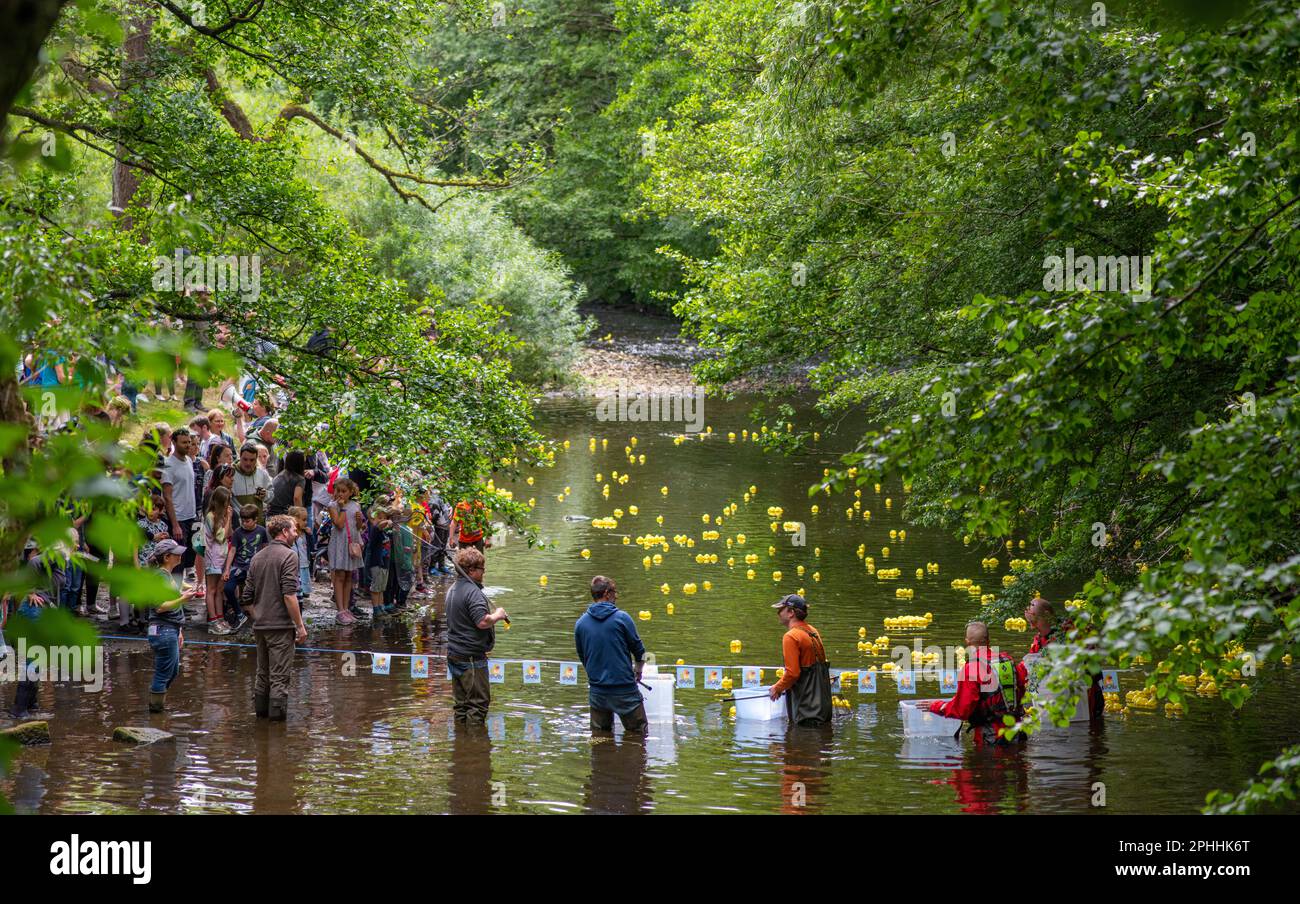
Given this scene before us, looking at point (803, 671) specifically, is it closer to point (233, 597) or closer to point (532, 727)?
Answer: point (532, 727)

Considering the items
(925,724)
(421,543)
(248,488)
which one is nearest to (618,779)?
(925,724)

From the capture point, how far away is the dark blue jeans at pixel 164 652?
40.8 ft

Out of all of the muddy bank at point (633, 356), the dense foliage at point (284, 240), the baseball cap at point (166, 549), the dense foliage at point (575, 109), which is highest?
the dense foliage at point (575, 109)

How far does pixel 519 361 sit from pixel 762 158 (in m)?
26.0

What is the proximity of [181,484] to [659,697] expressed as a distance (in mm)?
6708

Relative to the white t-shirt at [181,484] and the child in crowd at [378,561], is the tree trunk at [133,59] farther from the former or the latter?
the child in crowd at [378,561]

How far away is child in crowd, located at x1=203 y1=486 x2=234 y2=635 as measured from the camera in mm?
15844

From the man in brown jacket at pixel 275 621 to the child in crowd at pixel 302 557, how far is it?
343 centimetres

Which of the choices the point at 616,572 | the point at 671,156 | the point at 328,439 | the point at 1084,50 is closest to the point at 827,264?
the point at 616,572

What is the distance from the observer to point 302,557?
57.5 feet

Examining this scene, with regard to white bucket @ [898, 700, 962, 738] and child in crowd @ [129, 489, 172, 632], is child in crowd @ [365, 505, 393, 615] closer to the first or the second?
child in crowd @ [129, 489, 172, 632]

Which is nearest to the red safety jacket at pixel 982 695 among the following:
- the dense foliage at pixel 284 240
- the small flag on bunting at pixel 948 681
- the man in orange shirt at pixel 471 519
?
the small flag on bunting at pixel 948 681

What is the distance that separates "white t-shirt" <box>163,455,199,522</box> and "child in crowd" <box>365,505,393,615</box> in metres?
2.44
